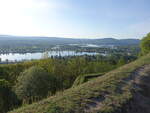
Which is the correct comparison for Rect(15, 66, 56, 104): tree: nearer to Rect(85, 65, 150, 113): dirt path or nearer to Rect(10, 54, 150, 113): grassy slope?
Rect(85, 65, 150, 113): dirt path

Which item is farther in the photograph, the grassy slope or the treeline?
the treeline

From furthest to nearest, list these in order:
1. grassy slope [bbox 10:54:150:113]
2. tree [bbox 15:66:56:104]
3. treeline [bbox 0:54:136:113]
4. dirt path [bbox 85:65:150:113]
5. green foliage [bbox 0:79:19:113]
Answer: tree [bbox 15:66:56:104] → treeline [bbox 0:54:136:113] → green foliage [bbox 0:79:19:113] → dirt path [bbox 85:65:150:113] → grassy slope [bbox 10:54:150:113]

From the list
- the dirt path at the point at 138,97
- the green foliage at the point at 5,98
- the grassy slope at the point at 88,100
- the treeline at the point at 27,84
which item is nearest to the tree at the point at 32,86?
the treeline at the point at 27,84

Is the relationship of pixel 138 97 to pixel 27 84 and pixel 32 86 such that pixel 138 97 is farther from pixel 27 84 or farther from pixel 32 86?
pixel 27 84

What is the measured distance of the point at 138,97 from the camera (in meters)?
7.45

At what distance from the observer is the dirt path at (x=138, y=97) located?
6.04 m

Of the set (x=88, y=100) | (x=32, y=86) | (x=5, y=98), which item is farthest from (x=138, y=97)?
(x=32, y=86)

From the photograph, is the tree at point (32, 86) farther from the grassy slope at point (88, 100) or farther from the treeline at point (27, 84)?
the grassy slope at point (88, 100)

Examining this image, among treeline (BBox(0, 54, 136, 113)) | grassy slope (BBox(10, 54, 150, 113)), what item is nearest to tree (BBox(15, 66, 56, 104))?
treeline (BBox(0, 54, 136, 113))

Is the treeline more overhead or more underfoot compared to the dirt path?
more underfoot

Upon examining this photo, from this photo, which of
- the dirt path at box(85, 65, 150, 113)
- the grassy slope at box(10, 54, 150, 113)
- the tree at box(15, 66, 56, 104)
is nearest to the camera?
the grassy slope at box(10, 54, 150, 113)

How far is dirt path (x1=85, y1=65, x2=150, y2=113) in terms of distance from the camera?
6043 mm

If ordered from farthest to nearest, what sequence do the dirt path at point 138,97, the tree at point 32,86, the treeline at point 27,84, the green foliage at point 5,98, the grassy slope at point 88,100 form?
the tree at point 32,86
the treeline at point 27,84
the green foliage at point 5,98
the dirt path at point 138,97
the grassy slope at point 88,100

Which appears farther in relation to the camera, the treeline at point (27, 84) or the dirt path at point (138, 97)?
the treeline at point (27, 84)
